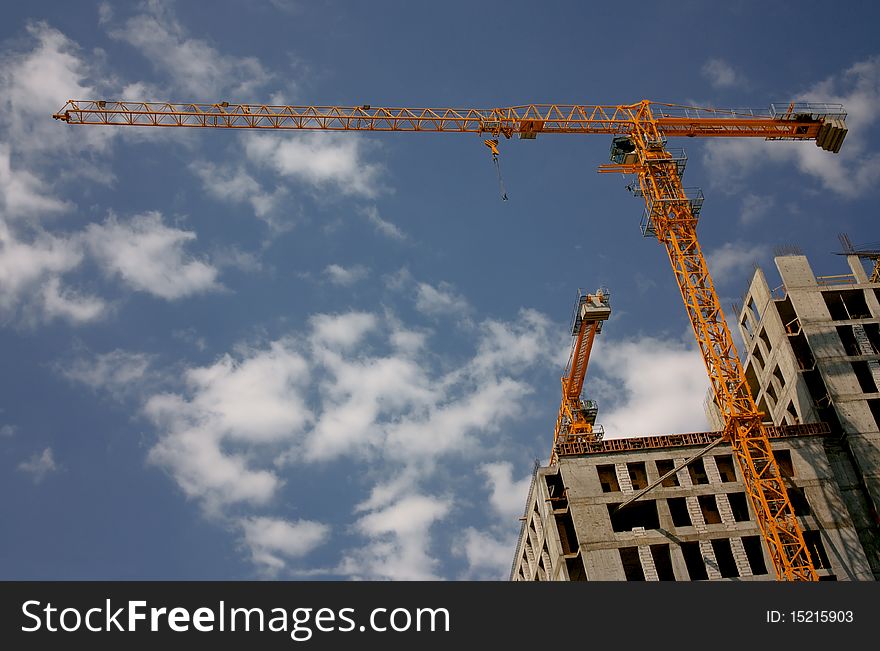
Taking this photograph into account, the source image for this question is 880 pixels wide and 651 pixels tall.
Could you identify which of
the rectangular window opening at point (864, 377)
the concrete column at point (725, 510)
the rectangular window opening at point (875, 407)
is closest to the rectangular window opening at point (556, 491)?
the concrete column at point (725, 510)

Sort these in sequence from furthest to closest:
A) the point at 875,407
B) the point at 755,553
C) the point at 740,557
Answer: the point at 875,407 < the point at 755,553 < the point at 740,557

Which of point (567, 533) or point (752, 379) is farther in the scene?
point (752, 379)

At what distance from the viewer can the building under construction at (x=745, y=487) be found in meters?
72.5

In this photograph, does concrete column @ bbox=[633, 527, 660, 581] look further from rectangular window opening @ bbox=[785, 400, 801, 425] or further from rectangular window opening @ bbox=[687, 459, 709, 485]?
rectangular window opening @ bbox=[785, 400, 801, 425]

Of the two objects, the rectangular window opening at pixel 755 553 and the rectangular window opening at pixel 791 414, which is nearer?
the rectangular window opening at pixel 755 553

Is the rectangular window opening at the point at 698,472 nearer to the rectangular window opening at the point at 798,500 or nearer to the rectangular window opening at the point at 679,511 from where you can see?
the rectangular window opening at the point at 679,511

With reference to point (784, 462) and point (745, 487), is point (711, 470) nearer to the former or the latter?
point (745, 487)

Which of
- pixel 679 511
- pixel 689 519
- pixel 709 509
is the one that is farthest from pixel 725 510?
pixel 679 511

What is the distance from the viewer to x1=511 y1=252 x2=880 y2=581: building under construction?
2854 inches

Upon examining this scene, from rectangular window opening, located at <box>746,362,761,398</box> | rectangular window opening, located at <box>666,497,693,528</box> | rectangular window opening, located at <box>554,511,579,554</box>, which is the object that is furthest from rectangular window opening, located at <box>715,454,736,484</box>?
rectangular window opening, located at <box>746,362,761,398</box>

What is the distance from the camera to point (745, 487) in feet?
→ 243
